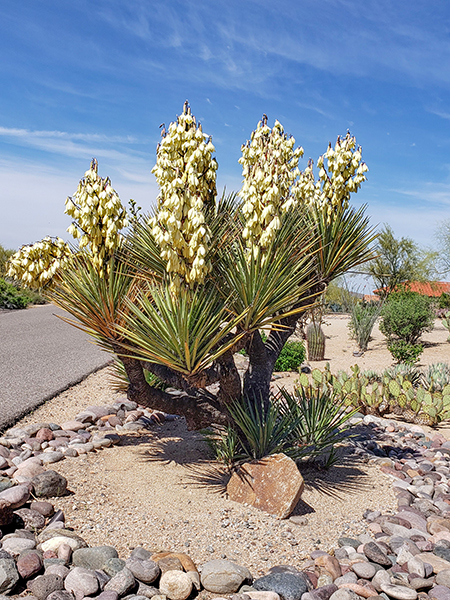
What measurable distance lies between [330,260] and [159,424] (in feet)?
10.8

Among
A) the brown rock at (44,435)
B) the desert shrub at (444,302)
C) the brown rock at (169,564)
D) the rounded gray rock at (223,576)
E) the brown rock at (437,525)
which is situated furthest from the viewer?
the desert shrub at (444,302)

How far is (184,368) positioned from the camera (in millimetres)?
4137

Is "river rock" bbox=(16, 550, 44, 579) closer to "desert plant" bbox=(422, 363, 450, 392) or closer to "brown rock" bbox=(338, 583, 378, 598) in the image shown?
"brown rock" bbox=(338, 583, 378, 598)

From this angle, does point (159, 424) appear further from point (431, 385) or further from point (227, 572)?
point (431, 385)

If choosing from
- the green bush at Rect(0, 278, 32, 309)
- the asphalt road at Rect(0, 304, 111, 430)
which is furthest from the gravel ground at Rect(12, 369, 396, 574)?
the green bush at Rect(0, 278, 32, 309)

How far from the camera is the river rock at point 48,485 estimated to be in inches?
172

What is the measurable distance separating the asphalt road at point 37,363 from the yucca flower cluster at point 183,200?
3.48 ft

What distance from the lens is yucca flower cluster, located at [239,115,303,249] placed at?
158 inches

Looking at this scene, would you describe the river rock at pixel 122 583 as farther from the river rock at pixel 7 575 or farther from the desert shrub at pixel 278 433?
the desert shrub at pixel 278 433

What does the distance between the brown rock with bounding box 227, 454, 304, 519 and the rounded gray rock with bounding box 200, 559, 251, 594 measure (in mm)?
900

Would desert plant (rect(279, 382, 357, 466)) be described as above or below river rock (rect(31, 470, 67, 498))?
above

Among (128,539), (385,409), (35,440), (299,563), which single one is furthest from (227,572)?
(385,409)

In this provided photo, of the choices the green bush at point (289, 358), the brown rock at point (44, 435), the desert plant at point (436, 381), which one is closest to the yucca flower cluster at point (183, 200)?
the brown rock at point (44, 435)

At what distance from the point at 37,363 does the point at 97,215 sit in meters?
6.85
